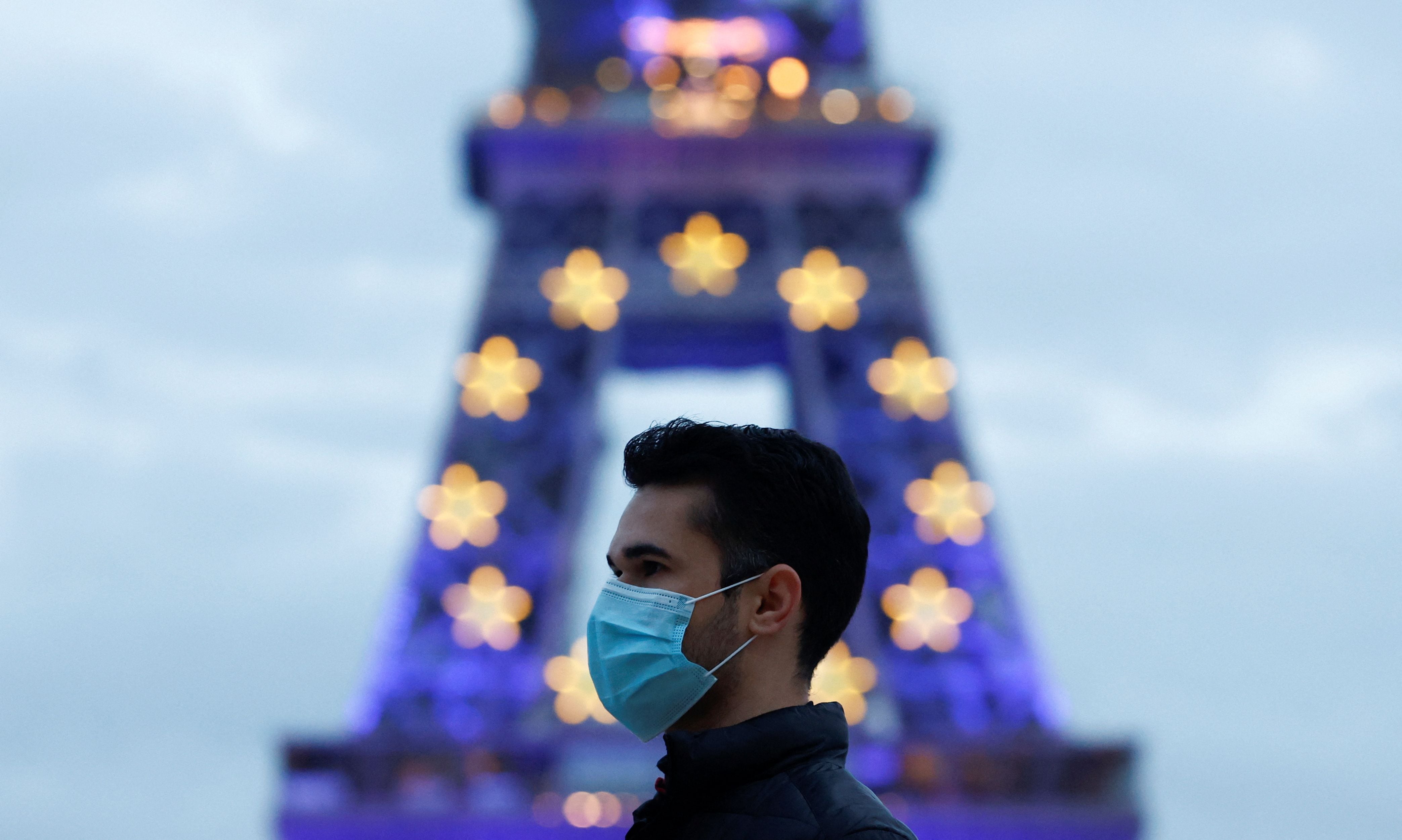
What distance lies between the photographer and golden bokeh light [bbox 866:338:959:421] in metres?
22.8

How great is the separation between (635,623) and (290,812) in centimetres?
1601

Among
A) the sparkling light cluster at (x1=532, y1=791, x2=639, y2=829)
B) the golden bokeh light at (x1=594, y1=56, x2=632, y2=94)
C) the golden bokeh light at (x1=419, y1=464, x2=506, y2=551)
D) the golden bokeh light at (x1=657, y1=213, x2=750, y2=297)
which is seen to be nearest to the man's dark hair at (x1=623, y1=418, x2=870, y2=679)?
the sparkling light cluster at (x1=532, y1=791, x2=639, y2=829)

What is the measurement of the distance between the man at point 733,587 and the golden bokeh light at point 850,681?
17058mm

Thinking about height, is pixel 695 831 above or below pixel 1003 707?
below

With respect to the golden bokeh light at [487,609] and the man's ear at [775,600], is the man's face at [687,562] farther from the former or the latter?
the golden bokeh light at [487,609]

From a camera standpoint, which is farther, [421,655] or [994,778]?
[421,655]

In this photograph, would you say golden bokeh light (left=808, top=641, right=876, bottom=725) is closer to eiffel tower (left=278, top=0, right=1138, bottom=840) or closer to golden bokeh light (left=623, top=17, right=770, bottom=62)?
eiffel tower (left=278, top=0, right=1138, bottom=840)

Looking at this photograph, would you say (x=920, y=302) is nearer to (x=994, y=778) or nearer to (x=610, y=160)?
(x=610, y=160)

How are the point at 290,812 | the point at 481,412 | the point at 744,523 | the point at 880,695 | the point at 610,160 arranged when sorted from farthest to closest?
the point at 610,160 < the point at 481,412 < the point at 880,695 < the point at 290,812 < the point at 744,523

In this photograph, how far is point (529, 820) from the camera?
17.7 m

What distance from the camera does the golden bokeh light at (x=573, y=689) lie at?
19406 mm

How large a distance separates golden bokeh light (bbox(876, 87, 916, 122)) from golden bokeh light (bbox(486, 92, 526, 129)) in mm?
6563

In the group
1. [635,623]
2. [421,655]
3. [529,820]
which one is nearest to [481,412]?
[421,655]

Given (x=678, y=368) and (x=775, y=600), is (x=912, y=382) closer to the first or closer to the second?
(x=678, y=368)
